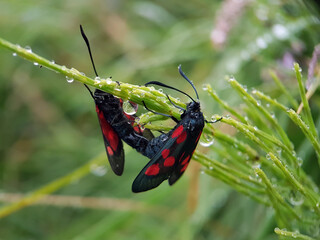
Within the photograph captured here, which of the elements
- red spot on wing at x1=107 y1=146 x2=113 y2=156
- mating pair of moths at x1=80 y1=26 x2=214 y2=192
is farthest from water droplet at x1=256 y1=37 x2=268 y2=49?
red spot on wing at x1=107 y1=146 x2=113 y2=156

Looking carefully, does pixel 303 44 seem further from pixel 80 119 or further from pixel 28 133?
pixel 28 133

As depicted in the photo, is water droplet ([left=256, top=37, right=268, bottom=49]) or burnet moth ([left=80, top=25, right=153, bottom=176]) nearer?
burnet moth ([left=80, top=25, right=153, bottom=176])

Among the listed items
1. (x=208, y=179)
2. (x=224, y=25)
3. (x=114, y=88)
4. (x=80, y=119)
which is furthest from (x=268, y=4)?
(x=80, y=119)

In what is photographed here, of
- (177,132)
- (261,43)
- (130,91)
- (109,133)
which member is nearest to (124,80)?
(261,43)

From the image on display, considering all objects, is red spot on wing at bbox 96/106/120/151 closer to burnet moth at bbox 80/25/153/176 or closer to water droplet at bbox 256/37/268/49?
burnet moth at bbox 80/25/153/176

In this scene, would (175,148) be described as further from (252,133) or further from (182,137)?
(252,133)

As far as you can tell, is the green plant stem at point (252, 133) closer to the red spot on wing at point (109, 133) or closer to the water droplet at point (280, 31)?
the red spot on wing at point (109, 133)
